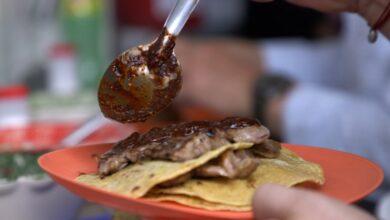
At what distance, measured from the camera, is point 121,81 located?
75 cm

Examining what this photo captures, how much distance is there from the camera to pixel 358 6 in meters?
1.01

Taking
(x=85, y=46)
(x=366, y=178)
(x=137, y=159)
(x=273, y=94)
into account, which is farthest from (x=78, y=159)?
(x=85, y=46)

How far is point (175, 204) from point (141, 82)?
0.20 m

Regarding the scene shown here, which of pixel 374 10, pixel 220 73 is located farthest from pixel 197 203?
pixel 220 73

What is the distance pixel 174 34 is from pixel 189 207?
0.26 metres

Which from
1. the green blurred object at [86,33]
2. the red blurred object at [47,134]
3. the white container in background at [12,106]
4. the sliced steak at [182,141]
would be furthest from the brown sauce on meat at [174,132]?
the green blurred object at [86,33]

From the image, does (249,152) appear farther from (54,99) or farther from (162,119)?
(54,99)

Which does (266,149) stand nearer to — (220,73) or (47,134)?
(47,134)

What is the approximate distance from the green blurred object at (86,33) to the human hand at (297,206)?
6.58ft

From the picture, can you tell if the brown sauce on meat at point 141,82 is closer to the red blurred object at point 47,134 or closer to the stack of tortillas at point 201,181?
the stack of tortillas at point 201,181

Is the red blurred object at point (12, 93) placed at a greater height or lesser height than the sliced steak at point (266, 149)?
lesser

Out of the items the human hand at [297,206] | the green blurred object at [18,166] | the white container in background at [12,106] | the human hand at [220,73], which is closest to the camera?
the human hand at [297,206]

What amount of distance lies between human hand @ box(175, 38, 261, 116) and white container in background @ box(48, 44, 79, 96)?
0.36 m

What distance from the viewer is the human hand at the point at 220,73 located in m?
1.96
